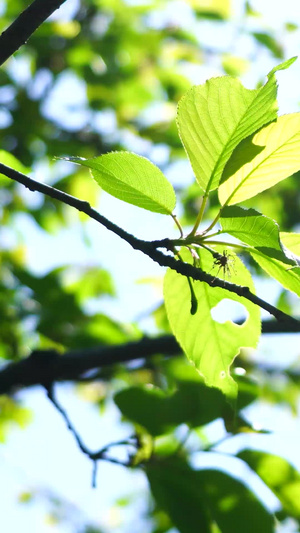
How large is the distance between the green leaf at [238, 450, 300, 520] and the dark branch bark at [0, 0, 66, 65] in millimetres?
793

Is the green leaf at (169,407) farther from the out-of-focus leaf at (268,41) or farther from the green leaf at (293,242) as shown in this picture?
the out-of-focus leaf at (268,41)

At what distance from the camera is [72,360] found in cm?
148

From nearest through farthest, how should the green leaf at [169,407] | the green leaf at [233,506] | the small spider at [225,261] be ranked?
the small spider at [225,261], the green leaf at [233,506], the green leaf at [169,407]

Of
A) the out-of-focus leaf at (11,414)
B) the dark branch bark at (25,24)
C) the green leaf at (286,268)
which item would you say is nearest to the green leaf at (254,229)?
the green leaf at (286,268)

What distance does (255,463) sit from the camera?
109 cm

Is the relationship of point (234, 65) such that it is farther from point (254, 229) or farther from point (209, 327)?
point (254, 229)

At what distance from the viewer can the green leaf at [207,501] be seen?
1.03m

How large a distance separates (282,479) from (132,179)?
2.05ft

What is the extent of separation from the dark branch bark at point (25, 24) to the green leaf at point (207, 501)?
0.75 meters

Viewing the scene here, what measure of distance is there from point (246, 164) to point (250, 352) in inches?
65.5

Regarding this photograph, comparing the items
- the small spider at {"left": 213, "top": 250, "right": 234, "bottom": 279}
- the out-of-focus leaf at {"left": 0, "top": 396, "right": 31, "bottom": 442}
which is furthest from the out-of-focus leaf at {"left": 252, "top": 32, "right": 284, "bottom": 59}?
the small spider at {"left": 213, "top": 250, "right": 234, "bottom": 279}

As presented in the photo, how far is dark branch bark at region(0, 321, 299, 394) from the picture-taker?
1.45 m

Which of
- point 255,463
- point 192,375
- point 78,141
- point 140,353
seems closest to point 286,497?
point 255,463

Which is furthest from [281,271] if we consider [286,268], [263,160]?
[263,160]
